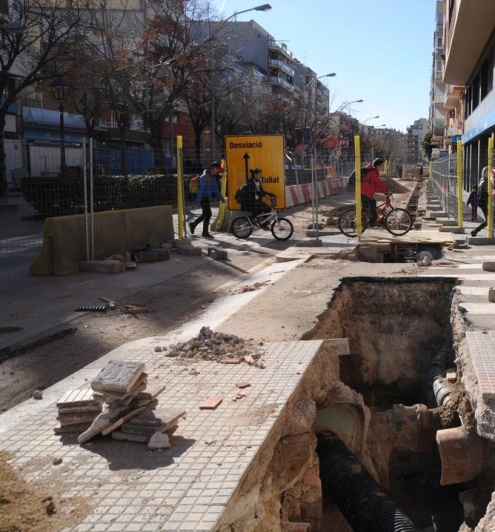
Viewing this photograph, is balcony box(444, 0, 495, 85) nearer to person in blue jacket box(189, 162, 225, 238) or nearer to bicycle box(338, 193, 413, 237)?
bicycle box(338, 193, 413, 237)

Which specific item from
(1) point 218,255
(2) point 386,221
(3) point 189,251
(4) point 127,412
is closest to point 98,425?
(4) point 127,412

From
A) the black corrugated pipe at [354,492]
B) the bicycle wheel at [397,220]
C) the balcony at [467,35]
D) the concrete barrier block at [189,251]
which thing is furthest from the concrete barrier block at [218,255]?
the balcony at [467,35]

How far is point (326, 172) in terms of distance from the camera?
36.7 metres

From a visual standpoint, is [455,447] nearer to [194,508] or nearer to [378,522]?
[378,522]

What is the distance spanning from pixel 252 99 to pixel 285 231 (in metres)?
38.1

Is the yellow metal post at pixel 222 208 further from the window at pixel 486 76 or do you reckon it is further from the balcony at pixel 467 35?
the window at pixel 486 76

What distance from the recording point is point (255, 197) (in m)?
17.5

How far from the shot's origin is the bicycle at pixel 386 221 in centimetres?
1544

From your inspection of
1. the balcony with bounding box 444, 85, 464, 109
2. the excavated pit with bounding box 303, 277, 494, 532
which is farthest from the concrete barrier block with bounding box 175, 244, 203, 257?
the balcony with bounding box 444, 85, 464, 109

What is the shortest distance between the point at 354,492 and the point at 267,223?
1244 cm

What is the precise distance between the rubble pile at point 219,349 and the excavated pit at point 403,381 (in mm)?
763

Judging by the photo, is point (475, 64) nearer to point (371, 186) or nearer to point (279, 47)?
point (371, 186)

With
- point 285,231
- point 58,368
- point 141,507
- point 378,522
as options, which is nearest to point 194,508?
point 141,507

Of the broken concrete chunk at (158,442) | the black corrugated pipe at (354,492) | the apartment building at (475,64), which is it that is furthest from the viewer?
the apartment building at (475,64)
